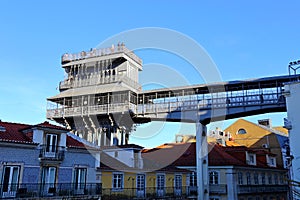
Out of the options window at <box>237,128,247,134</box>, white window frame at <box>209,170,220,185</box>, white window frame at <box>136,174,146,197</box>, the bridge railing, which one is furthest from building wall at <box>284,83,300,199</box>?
window at <box>237,128,247,134</box>

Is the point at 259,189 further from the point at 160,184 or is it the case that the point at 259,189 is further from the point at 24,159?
the point at 24,159

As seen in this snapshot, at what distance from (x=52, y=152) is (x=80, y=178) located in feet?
11.6

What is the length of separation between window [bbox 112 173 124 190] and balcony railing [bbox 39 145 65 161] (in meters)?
5.61

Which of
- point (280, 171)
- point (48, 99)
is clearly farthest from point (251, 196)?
point (48, 99)

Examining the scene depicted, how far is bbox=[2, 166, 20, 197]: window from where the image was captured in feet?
70.2

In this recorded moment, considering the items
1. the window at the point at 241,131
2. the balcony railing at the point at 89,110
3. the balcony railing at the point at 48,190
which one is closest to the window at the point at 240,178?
the balcony railing at the point at 89,110

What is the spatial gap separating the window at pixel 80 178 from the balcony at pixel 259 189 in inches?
843

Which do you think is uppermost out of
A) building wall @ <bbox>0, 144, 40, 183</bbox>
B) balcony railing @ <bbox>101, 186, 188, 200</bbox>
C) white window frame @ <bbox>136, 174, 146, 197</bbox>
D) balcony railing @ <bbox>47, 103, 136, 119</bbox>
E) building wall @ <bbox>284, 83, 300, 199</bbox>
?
balcony railing @ <bbox>47, 103, 136, 119</bbox>

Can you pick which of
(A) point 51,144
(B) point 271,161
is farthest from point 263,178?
(A) point 51,144

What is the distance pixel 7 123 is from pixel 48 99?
20694 mm

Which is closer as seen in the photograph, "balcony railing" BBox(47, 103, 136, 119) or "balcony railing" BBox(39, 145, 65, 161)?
"balcony railing" BBox(39, 145, 65, 161)

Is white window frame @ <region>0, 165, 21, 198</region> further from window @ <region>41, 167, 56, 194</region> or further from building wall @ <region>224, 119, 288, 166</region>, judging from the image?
building wall @ <region>224, 119, 288, 166</region>

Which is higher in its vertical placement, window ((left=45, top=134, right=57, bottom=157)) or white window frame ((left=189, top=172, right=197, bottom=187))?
window ((left=45, top=134, right=57, bottom=157))

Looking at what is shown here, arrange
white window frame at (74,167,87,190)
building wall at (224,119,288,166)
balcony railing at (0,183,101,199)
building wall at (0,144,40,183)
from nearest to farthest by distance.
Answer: balcony railing at (0,183,101,199) → building wall at (0,144,40,183) → white window frame at (74,167,87,190) → building wall at (224,119,288,166)
